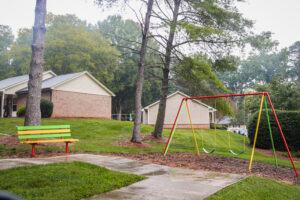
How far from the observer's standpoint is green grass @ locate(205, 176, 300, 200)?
5.17m

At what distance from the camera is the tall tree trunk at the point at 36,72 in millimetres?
10883

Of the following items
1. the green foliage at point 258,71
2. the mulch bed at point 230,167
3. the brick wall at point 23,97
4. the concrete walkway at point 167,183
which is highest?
the green foliage at point 258,71

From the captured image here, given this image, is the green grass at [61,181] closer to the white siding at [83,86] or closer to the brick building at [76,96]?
the brick building at [76,96]

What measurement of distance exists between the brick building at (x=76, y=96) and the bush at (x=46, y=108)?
4.17 ft

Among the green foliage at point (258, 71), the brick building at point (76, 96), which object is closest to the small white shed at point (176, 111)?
the brick building at point (76, 96)

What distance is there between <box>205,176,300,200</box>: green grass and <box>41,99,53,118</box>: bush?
21915 millimetres

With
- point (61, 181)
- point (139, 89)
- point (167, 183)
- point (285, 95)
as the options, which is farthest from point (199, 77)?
point (285, 95)

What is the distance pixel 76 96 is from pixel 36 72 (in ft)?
60.0

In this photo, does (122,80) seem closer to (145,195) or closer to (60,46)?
(60,46)

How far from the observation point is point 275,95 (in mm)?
27234

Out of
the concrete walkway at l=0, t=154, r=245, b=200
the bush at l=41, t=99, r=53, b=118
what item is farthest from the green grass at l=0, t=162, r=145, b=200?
the bush at l=41, t=99, r=53, b=118

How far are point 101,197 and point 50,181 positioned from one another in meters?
1.23

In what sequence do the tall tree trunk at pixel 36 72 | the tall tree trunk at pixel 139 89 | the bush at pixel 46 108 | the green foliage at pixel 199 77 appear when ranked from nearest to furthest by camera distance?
the tall tree trunk at pixel 36 72 → the tall tree trunk at pixel 139 89 → the green foliage at pixel 199 77 → the bush at pixel 46 108

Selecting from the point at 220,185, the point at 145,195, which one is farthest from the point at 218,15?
the point at 145,195
